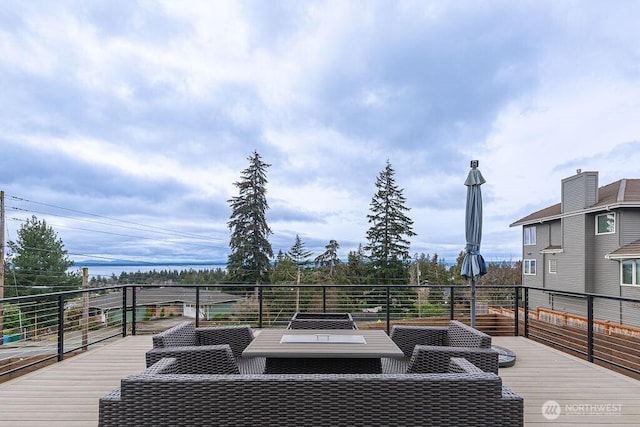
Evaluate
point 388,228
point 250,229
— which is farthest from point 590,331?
point 250,229

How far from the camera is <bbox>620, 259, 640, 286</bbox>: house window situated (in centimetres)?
1323

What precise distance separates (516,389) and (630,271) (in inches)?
529

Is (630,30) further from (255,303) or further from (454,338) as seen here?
(255,303)

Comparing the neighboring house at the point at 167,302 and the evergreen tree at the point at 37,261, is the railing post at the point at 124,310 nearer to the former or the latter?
the neighboring house at the point at 167,302

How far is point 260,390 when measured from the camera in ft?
6.10

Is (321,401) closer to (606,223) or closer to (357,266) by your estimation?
(606,223)

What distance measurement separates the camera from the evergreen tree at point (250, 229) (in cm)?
2428

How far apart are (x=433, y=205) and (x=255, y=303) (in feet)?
27.8

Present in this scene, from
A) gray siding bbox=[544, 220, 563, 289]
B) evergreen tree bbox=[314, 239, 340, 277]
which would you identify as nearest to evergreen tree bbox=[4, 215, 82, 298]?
evergreen tree bbox=[314, 239, 340, 277]

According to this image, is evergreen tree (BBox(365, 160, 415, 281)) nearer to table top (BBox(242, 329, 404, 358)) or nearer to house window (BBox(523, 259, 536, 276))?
house window (BBox(523, 259, 536, 276))

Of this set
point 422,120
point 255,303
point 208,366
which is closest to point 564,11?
point 422,120

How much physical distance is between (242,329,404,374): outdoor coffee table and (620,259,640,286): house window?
1406cm

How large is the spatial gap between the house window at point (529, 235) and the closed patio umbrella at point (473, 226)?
682 inches

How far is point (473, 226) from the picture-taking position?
462 centimetres
